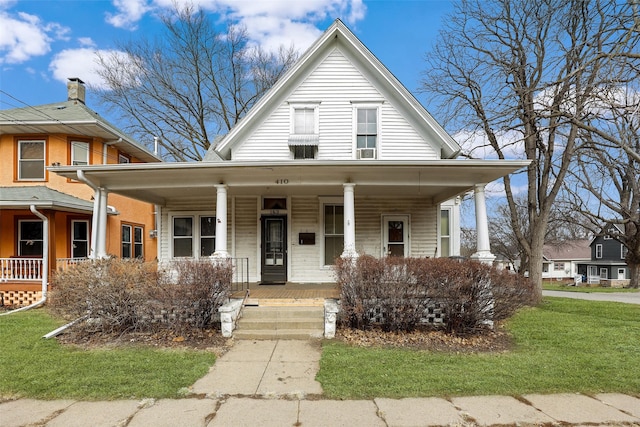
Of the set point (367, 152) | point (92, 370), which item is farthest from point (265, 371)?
point (367, 152)

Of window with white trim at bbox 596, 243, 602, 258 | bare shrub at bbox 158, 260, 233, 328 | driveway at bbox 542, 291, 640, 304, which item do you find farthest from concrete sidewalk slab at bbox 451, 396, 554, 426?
window with white trim at bbox 596, 243, 602, 258

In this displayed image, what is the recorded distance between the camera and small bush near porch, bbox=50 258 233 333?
643 centimetres

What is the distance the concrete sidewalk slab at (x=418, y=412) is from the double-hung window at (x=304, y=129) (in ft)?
26.1

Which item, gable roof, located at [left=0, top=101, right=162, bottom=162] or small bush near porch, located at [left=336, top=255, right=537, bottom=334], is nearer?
small bush near porch, located at [left=336, top=255, right=537, bottom=334]

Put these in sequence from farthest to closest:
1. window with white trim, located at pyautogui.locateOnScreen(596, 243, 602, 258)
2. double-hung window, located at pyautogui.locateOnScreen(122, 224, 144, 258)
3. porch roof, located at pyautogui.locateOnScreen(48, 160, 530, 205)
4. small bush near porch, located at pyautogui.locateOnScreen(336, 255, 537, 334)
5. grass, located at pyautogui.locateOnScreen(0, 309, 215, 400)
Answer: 1. window with white trim, located at pyautogui.locateOnScreen(596, 243, 602, 258)
2. double-hung window, located at pyautogui.locateOnScreen(122, 224, 144, 258)
3. porch roof, located at pyautogui.locateOnScreen(48, 160, 530, 205)
4. small bush near porch, located at pyautogui.locateOnScreen(336, 255, 537, 334)
5. grass, located at pyautogui.locateOnScreen(0, 309, 215, 400)

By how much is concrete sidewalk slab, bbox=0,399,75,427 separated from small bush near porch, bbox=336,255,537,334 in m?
4.32

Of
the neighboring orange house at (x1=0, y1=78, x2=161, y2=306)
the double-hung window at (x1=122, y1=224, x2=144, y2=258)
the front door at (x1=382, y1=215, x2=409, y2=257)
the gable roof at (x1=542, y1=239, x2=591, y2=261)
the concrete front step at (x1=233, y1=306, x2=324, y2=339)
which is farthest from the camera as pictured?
the gable roof at (x1=542, y1=239, x2=591, y2=261)

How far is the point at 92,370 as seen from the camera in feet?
16.3

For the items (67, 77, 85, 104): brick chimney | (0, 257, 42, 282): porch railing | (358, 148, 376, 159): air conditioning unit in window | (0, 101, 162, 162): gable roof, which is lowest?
(0, 257, 42, 282): porch railing

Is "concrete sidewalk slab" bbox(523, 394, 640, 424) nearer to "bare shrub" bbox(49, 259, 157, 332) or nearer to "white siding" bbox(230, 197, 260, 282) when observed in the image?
"bare shrub" bbox(49, 259, 157, 332)

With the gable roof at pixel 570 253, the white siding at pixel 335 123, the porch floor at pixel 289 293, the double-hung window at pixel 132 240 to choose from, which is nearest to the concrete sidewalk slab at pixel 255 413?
the porch floor at pixel 289 293

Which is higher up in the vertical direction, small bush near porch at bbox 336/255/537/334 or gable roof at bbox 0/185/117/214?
gable roof at bbox 0/185/117/214

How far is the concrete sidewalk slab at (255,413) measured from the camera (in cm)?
361

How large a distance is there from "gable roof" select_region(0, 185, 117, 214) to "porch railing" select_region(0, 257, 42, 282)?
1.66 metres
